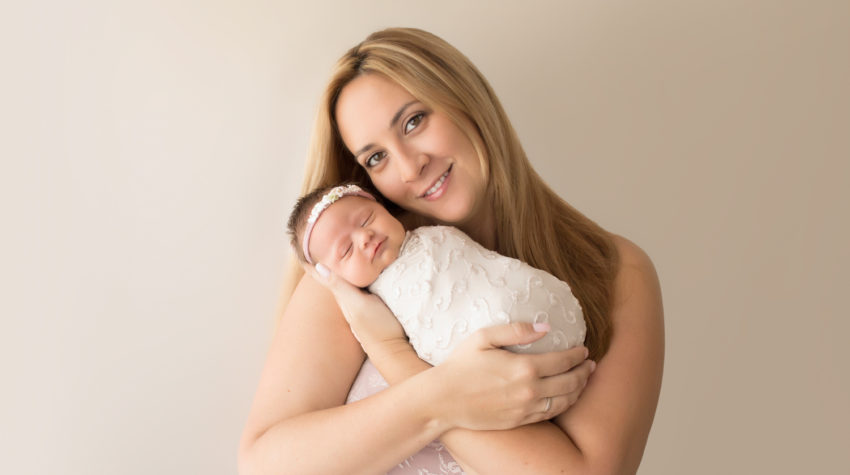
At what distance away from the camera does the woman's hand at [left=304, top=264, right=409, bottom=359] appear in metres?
1.96

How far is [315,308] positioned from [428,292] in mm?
384

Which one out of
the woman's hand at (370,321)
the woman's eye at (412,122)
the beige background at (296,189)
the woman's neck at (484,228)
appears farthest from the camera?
the woman's neck at (484,228)

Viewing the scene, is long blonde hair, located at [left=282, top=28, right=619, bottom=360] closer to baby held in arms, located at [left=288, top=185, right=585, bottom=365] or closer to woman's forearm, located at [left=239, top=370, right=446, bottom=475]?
baby held in arms, located at [left=288, top=185, right=585, bottom=365]

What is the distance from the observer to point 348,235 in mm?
2031

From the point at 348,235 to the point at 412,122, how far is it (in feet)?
1.31

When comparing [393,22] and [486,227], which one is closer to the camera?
[486,227]

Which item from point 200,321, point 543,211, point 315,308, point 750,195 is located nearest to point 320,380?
point 315,308

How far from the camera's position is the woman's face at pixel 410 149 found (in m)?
2.19

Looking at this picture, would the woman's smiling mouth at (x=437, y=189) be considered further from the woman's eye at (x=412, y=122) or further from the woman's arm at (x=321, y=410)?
the woman's arm at (x=321, y=410)

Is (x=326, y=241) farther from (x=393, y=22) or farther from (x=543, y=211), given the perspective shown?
(x=393, y=22)

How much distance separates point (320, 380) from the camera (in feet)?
6.66

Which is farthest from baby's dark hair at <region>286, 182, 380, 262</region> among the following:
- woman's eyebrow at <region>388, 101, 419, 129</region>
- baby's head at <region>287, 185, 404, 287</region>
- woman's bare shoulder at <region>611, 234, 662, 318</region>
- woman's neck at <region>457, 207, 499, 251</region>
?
woman's bare shoulder at <region>611, 234, 662, 318</region>

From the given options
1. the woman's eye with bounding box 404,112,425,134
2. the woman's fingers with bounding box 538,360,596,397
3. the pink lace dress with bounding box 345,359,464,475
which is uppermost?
the woman's eye with bounding box 404,112,425,134

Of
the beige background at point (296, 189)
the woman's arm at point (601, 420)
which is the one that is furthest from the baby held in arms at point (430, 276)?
the beige background at point (296, 189)
